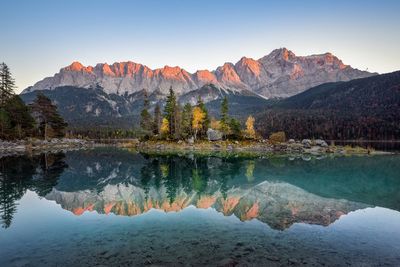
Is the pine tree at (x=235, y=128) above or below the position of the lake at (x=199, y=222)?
above

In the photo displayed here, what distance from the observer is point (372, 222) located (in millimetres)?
22156

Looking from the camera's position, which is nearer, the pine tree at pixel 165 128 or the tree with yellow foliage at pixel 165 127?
the tree with yellow foliage at pixel 165 127

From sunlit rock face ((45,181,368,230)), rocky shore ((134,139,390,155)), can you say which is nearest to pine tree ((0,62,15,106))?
rocky shore ((134,139,390,155))

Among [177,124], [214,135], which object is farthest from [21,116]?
[214,135]

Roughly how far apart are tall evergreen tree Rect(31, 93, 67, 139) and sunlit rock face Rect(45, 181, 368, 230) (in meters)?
95.1

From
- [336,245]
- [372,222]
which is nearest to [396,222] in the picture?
[372,222]

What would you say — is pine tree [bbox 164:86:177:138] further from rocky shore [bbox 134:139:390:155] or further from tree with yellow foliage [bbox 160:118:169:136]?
rocky shore [bbox 134:139:390:155]

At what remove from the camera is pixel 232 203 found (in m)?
28.5

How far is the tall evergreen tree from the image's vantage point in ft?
374

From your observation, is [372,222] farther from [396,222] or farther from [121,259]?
[121,259]

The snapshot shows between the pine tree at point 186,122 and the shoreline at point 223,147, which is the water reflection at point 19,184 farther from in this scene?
the pine tree at point 186,122

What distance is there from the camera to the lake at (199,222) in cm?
1521

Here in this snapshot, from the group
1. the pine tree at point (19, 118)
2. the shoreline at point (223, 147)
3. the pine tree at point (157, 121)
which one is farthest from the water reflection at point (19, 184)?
the pine tree at point (157, 121)

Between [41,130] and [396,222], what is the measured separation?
127539 millimetres
